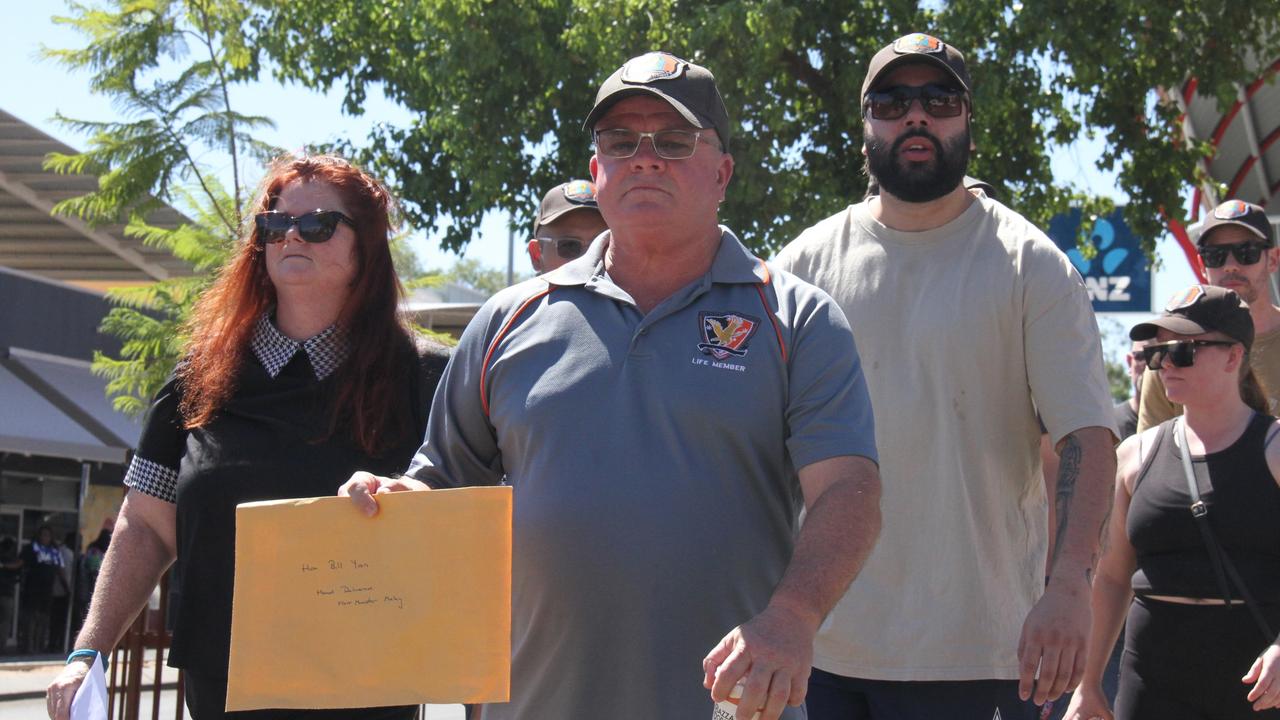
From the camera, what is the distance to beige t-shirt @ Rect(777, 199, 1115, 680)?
351 cm

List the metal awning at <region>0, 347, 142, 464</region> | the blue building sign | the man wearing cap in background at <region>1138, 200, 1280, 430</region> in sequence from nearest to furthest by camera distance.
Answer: the man wearing cap in background at <region>1138, 200, 1280, 430</region> < the blue building sign < the metal awning at <region>0, 347, 142, 464</region>

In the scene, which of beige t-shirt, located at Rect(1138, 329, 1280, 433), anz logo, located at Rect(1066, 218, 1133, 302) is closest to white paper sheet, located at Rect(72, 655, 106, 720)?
beige t-shirt, located at Rect(1138, 329, 1280, 433)

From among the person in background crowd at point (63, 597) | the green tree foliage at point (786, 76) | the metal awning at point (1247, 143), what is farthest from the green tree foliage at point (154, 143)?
the metal awning at point (1247, 143)

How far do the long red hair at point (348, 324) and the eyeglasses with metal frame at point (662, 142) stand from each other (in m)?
1.13

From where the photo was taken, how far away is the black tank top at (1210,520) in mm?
4797

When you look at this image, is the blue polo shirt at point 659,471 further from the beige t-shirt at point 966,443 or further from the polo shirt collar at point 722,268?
the beige t-shirt at point 966,443

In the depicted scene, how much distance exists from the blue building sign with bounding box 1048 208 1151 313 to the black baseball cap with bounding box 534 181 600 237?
35.8ft

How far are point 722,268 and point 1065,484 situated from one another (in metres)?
1.13

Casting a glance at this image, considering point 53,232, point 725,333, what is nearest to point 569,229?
point 725,333

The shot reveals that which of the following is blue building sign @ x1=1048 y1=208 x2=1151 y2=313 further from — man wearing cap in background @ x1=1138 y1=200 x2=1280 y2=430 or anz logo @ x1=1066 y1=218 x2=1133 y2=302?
man wearing cap in background @ x1=1138 y1=200 x2=1280 y2=430

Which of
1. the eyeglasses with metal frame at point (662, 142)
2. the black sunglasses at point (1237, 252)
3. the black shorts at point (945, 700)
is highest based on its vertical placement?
the black sunglasses at point (1237, 252)

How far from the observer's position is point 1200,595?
4.87 meters

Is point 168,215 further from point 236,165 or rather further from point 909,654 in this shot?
point 909,654

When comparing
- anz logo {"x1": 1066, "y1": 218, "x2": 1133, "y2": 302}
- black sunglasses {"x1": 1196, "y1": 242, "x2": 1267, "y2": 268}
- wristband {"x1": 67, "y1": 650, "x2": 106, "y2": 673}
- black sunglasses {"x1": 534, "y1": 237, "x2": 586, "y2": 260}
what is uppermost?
anz logo {"x1": 1066, "y1": 218, "x2": 1133, "y2": 302}
